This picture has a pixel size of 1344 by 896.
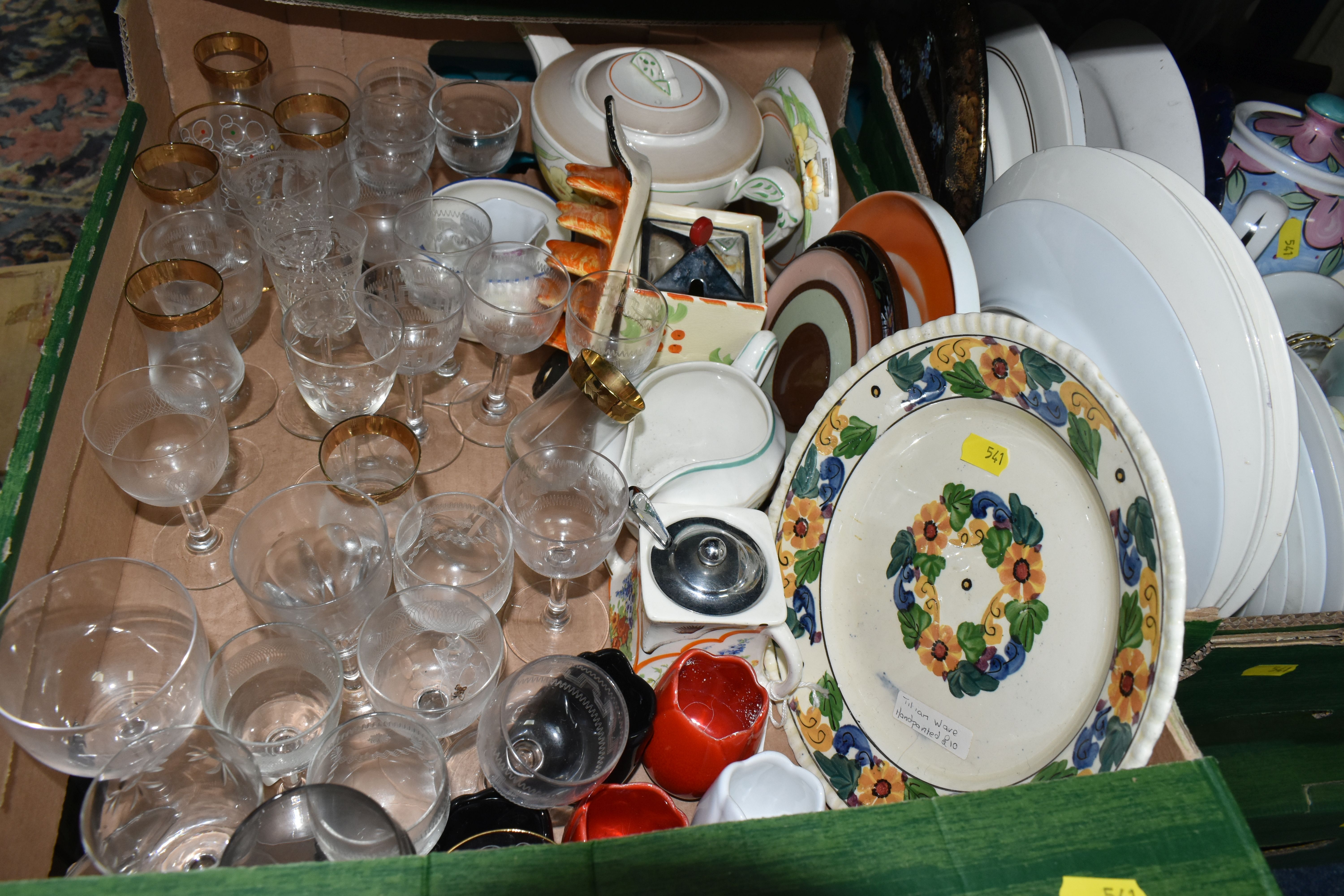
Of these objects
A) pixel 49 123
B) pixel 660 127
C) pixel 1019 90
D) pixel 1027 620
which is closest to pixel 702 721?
pixel 1027 620

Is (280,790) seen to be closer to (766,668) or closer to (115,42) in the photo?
(766,668)

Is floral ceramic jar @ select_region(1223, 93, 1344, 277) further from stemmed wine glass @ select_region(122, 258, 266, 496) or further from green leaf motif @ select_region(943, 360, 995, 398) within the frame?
stemmed wine glass @ select_region(122, 258, 266, 496)

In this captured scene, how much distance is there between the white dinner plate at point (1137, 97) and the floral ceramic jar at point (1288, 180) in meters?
0.09

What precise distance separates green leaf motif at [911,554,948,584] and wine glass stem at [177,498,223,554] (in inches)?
27.9

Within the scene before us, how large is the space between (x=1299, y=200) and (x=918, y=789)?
2.78 feet

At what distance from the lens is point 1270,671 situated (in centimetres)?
84

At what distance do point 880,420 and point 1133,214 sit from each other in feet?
0.95

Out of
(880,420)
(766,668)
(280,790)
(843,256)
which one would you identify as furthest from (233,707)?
(843,256)

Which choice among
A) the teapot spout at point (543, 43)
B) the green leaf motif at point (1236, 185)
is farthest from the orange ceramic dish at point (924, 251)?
the teapot spout at point (543, 43)

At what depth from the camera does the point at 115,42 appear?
122cm

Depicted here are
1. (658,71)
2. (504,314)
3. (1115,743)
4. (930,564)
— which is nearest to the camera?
(1115,743)

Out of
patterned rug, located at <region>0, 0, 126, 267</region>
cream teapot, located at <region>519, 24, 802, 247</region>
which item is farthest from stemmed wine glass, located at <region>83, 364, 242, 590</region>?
patterned rug, located at <region>0, 0, 126, 267</region>

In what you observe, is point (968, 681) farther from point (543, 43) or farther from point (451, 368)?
point (543, 43)

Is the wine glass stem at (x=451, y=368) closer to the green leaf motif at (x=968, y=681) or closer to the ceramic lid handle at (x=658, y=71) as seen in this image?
the ceramic lid handle at (x=658, y=71)
